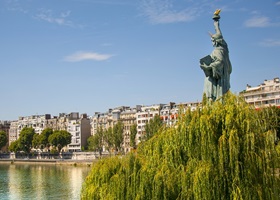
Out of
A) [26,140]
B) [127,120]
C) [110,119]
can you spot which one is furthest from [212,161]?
[26,140]

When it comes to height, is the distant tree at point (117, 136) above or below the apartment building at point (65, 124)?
below

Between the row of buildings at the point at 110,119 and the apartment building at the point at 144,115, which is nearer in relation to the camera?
the row of buildings at the point at 110,119

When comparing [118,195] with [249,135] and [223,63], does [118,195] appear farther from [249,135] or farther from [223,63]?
[223,63]

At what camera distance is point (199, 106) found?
790 inches

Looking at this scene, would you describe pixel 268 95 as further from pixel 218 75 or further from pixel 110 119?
pixel 110 119

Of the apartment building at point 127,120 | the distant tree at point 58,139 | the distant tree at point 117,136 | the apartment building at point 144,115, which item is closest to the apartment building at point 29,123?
the distant tree at point 58,139

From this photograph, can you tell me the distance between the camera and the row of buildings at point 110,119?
8088 centimetres

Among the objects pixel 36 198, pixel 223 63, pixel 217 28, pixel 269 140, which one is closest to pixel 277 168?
pixel 269 140

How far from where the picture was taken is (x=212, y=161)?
57.4 ft

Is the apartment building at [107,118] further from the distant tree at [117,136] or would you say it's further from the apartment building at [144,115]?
the distant tree at [117,136]

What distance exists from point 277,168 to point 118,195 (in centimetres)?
678

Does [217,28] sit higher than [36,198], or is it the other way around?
[217,28]

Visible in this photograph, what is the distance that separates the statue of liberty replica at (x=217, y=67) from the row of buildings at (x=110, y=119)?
51.8 metres

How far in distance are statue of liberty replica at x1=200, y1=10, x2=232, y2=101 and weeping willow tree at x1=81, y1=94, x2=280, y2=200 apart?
722cm
